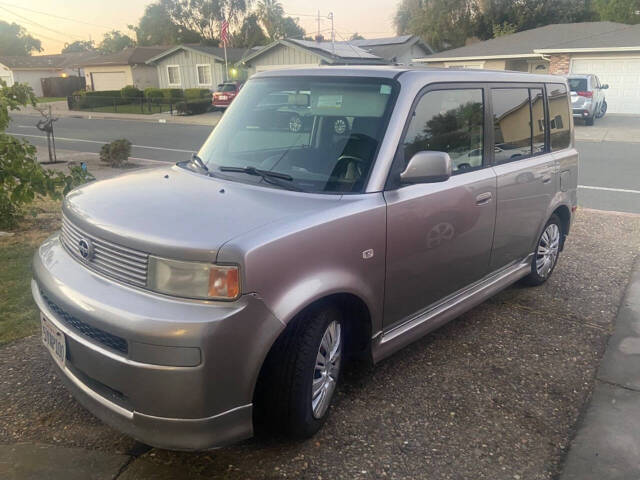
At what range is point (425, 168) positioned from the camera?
305 centimetres

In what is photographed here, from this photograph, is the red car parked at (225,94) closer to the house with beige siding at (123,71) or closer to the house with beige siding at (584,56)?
the house with beige siding at (584,56)

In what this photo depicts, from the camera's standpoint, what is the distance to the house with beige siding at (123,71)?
46.0 m

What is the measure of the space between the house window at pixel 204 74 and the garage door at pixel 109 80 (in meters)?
8.64

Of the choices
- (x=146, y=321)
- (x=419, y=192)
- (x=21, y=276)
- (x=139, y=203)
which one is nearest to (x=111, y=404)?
(x=146, y=321)

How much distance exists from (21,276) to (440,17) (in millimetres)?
51923

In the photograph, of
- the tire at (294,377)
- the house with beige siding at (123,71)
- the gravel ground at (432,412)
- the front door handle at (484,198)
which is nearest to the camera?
the tire at (294,377)

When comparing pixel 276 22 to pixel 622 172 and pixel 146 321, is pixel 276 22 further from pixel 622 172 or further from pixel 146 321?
pixel 146 321

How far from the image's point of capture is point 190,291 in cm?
236

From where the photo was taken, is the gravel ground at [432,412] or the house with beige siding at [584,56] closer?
the gravel ground at [432,412]

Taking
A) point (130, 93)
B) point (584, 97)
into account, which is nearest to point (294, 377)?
point (584, 97)

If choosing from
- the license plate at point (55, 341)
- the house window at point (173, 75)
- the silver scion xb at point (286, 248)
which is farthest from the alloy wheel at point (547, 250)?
the house window at point (173, 75)

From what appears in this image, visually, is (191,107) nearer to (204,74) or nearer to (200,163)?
(204,74)

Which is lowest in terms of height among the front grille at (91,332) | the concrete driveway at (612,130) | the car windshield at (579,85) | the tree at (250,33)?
the concrete driveway at (612,130)

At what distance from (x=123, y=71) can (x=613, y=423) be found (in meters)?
49.5
